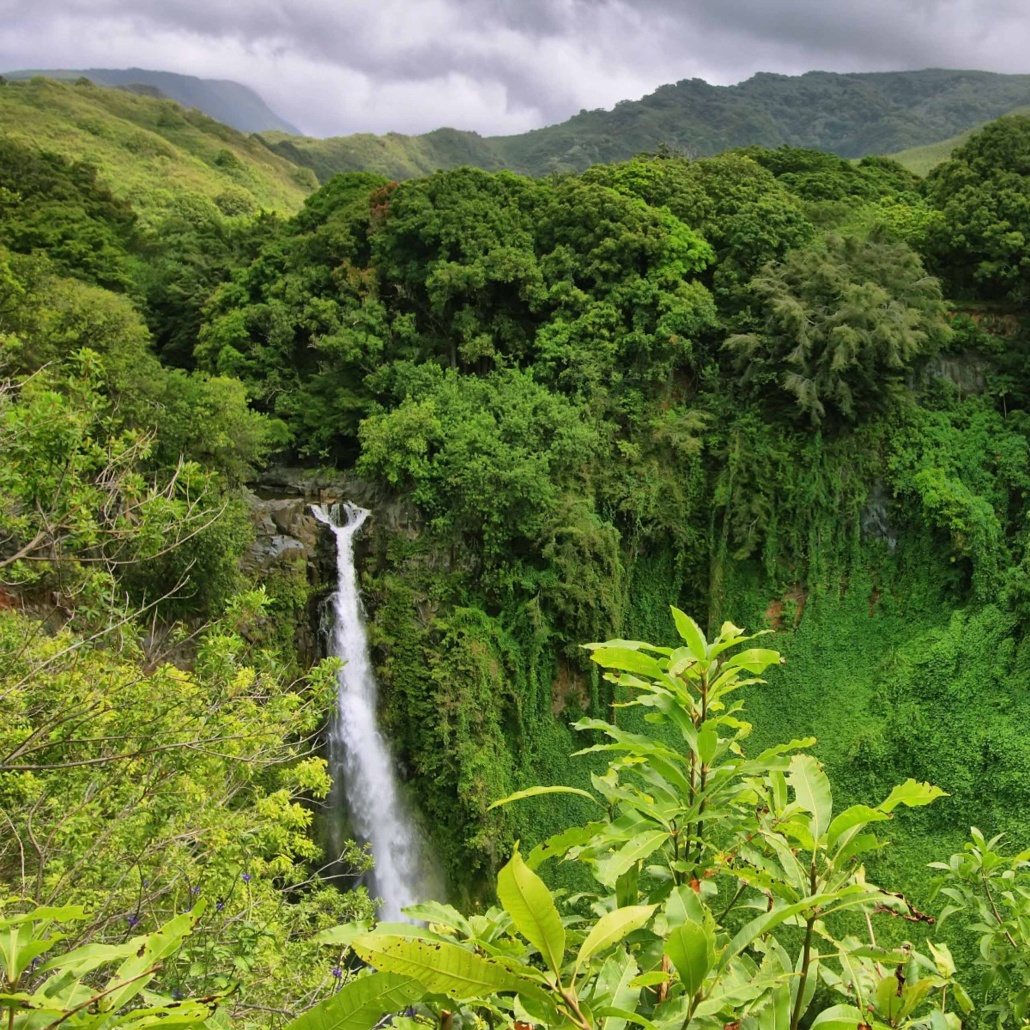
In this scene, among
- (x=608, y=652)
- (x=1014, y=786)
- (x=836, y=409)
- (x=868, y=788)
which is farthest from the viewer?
(x=836, y=409)

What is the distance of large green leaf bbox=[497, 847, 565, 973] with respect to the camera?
871 mm

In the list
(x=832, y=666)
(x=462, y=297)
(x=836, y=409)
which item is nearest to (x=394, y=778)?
(x=832, y=666)

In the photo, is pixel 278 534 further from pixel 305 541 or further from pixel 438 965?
pixel 438 965

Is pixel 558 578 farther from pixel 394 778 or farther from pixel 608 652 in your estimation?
pixel 608 652

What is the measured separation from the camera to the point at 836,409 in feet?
37.4

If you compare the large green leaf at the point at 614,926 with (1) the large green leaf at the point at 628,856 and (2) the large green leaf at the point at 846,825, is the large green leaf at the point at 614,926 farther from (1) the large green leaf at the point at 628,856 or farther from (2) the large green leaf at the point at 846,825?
(2) the large green leaf at the point at 846,825

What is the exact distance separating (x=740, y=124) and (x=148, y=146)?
48.0 metres

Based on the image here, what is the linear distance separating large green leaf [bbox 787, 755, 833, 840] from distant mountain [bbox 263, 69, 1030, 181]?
4896cm

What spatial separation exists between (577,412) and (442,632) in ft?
12.8

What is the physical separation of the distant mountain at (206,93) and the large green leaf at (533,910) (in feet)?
224

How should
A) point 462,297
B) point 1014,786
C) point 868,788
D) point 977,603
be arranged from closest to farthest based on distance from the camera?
point 1014,786, point 868,788, point 977,603, point 462,297

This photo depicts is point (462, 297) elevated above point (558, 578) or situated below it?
above

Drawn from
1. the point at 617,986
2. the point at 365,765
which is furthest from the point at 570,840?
the point at 365,765

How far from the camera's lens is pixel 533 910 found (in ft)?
2.88
